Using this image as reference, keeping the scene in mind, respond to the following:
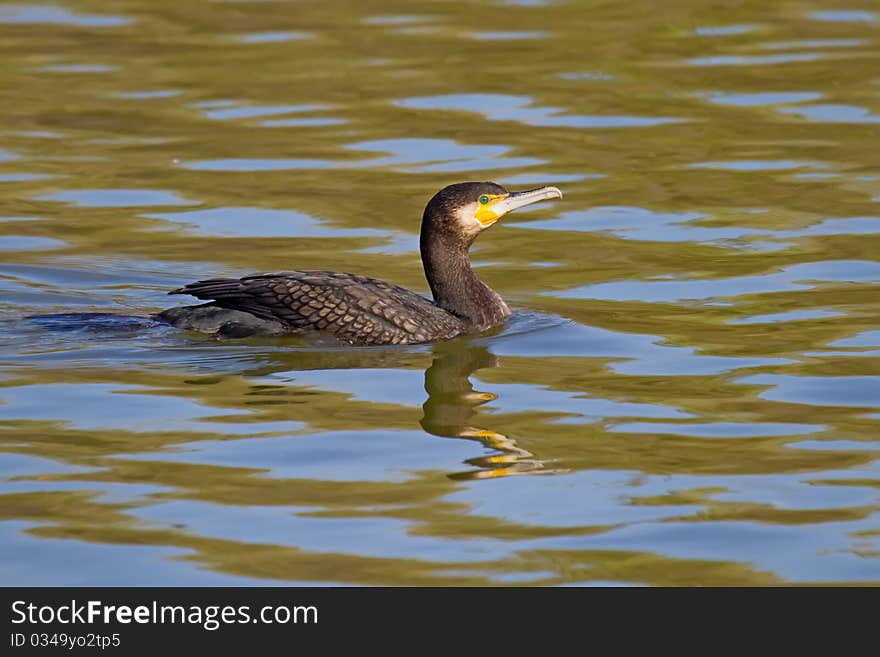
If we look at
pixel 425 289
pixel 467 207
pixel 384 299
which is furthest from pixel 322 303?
pixel 425 289

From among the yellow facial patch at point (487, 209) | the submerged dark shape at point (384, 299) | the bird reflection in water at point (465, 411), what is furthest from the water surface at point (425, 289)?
the yellow facial patch at point (487, 209)

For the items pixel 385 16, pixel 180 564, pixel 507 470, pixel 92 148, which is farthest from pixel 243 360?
pixel 385 16

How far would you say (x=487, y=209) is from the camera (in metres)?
10.7

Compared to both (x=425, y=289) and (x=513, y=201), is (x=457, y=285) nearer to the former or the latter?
(x=513, y=201)

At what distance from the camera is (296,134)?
632 inches

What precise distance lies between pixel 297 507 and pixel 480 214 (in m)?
3.70

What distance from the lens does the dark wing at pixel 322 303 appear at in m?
10.2

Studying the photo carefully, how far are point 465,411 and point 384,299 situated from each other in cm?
142

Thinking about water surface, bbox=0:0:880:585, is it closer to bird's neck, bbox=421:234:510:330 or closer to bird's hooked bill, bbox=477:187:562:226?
bird's neck, bbox=421:234:510:330

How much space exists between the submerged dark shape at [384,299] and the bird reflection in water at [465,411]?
271 mm

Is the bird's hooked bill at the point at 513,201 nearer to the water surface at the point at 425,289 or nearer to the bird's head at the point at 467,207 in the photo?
the bird's head at the point at 467,207

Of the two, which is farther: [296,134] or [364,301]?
[296,134]

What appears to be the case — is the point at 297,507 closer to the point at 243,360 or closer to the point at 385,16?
the point at 243,360

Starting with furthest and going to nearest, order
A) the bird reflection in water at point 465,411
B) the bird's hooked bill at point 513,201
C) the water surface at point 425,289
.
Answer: the bird's hooked bill at point 513,201 → the bird reflection in water at point 465,411 → the water surface at point 425,289
